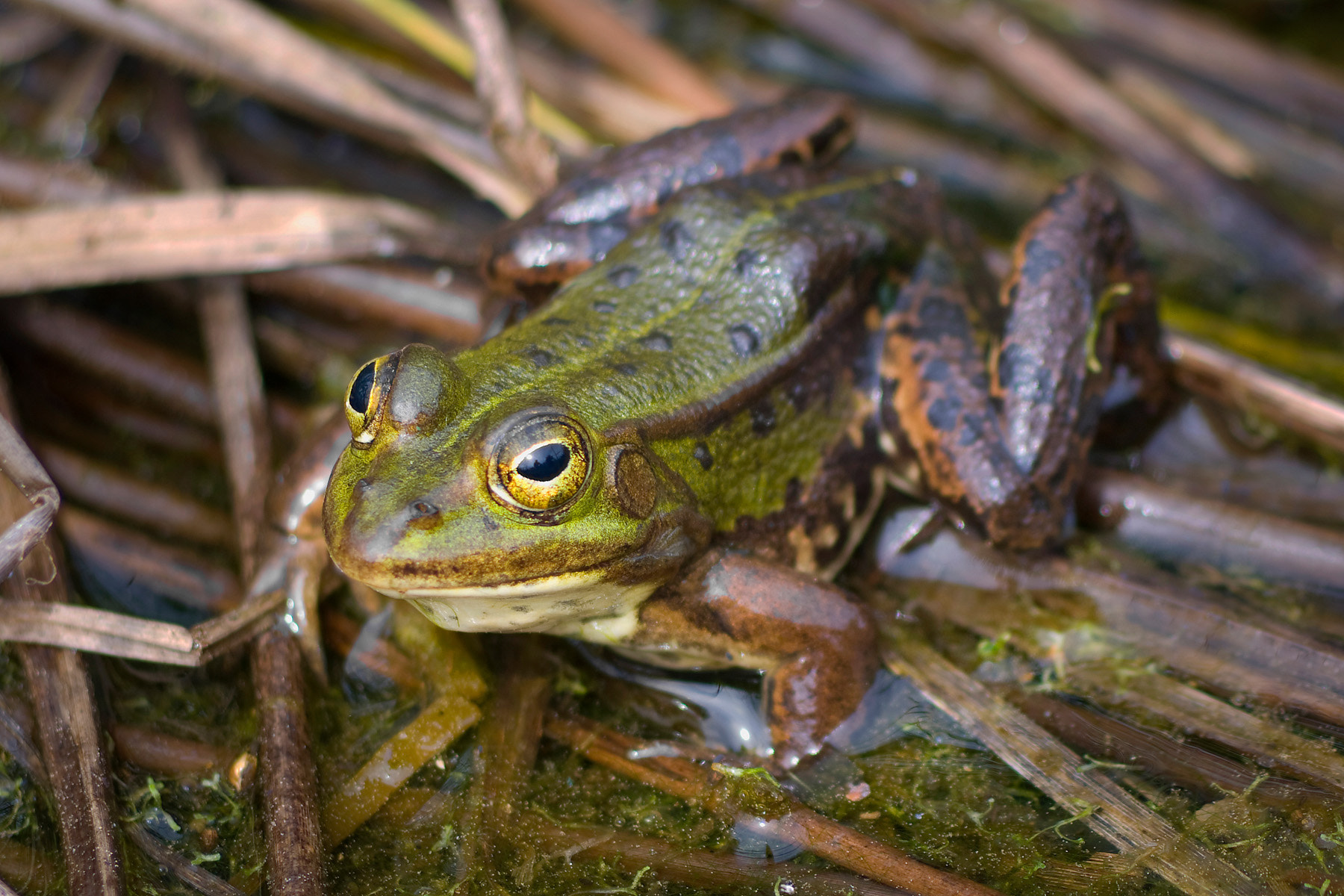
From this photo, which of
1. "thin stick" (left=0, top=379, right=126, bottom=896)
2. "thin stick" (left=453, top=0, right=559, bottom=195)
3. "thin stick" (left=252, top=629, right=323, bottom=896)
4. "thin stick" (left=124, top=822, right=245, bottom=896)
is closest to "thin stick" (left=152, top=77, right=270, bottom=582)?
"thin stick" (left=252, top=629, right=323, bottom=896)

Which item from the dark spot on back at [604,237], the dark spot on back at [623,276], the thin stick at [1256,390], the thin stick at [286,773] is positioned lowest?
the thin stick at [286,773]

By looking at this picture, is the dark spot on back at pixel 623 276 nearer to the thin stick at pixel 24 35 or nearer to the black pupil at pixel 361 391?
the black pupil at pixel 361 391

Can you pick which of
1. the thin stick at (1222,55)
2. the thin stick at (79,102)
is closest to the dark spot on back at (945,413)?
the thin stick at (1222,55)

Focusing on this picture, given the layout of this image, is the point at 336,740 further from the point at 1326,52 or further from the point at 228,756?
the point at 1326,52

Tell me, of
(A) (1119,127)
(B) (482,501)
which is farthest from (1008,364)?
(A) (1119,127)

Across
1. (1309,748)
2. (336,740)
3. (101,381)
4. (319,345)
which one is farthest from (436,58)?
(1309,748)

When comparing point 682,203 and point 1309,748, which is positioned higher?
point 682,203

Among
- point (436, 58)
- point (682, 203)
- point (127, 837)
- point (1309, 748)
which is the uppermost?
point (436, 58)

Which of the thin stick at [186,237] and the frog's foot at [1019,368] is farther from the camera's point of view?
the thin stick at [186,237]
